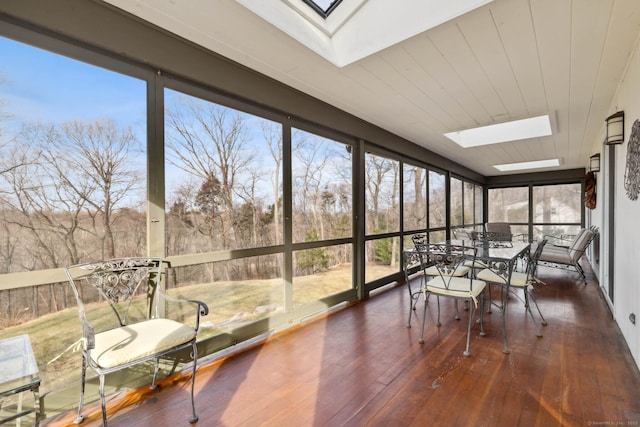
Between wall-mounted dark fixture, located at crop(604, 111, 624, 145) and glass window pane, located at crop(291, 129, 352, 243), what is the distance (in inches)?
99.0

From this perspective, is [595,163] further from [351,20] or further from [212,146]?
[212,146]

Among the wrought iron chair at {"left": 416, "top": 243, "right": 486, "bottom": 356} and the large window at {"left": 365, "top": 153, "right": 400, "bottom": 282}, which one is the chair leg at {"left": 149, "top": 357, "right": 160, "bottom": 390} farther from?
the large window at {"left": 365, "top": 153, "right": 400, "bottom": 282}

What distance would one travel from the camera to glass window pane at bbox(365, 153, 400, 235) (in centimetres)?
422

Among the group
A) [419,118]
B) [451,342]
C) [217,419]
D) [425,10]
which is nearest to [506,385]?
[451,342]

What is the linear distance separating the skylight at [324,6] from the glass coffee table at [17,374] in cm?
260

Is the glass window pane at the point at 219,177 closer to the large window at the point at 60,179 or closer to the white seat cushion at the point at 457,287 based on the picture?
the large window at the point at 60,179

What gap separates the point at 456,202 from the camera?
23.6 ft

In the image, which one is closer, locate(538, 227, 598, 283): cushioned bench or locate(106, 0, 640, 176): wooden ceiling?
locate(106, 0, 640, 176): wooden ceiling

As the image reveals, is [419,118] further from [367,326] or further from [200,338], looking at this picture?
[200,338]

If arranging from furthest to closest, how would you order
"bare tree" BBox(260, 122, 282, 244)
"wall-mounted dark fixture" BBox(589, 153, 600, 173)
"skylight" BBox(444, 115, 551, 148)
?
1. "wall-mounted dark fixture" BBox(589, 153, 600, 173)
2. "skylight" BBox(444, 115, 551, 148)
3. "bare tree" BBox(260, 122, 282, 244)

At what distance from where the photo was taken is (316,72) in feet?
8.34

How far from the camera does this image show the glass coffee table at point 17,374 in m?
1.22

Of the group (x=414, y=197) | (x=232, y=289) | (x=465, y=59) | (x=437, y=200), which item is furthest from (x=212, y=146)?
(x=437, y=200)

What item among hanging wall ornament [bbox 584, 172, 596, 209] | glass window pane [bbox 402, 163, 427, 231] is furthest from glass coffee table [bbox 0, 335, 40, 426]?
hanging wall ornament [bbox 584, 172, 596, 209]
